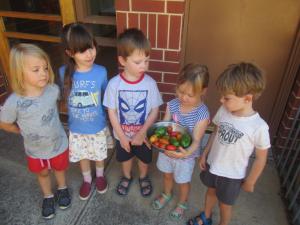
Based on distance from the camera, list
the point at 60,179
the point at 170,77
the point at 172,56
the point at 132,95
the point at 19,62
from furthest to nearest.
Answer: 1. the point at 170,77
2. the point at 172,56
3. the point at 60,179
4. the point at 132,95
5. the point at 19,62

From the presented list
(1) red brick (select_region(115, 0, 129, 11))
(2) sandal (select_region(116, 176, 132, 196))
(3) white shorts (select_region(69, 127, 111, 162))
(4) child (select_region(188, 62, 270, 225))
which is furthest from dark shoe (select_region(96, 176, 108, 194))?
(1) red brick (select_region(115, 0, 129, 11))

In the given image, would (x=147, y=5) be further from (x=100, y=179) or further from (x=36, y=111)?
(x=100, y=179)

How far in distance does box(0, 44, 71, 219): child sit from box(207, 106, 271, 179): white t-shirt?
45.8 inches

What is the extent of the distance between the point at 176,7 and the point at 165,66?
553mm

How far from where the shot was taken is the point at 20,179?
2.57 meters

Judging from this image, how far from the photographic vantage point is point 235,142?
1.65 metres

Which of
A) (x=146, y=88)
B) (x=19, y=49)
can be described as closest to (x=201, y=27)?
(x=146, y=88)

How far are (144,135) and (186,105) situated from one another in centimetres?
42

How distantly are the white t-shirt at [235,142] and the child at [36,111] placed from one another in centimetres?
116

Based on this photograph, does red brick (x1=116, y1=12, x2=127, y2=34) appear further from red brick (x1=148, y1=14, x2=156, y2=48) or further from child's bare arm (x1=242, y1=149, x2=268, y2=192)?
child's bare arm (x1=242, y1=149, x2=268, y2=192)

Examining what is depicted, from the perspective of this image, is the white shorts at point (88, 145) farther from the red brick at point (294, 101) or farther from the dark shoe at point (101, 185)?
the red brick at point (294, 101)

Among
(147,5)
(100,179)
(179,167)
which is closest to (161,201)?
(179,167)

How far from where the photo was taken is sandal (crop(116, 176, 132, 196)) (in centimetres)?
241

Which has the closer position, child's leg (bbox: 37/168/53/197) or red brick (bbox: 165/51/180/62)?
child's leg (bbox: 37/168/53/197)
